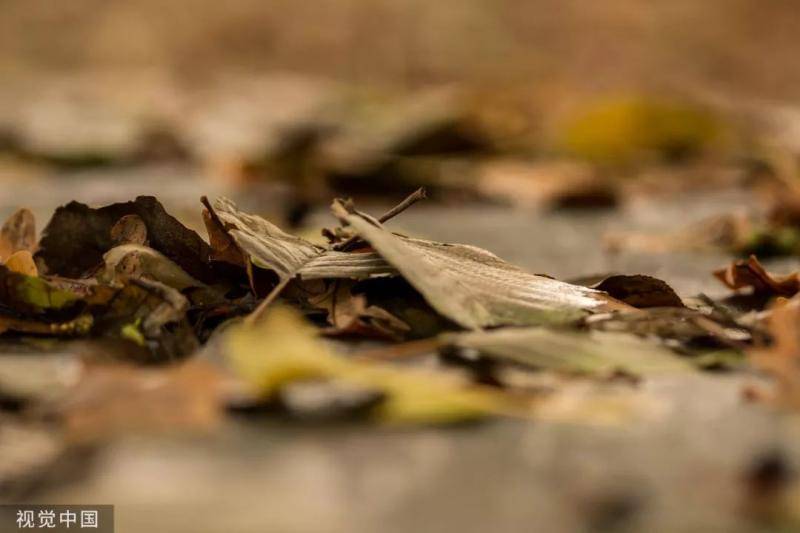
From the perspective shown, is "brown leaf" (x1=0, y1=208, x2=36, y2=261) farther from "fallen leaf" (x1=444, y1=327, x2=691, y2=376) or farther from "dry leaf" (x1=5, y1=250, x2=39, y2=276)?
"fallen leaf" (x1=444, y1=327, x2=691, y2=376)

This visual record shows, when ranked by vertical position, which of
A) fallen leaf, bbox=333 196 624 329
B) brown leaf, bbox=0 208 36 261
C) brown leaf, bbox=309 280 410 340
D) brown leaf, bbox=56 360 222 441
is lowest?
brown leaf, bbox=56 360 222 441

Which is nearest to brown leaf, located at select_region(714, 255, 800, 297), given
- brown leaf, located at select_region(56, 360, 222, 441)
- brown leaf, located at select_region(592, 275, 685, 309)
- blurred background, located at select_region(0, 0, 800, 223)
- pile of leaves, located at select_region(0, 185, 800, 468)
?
pile of leaves, located at select_region(0, 185, 800, 468)

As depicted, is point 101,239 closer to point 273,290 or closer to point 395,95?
point 273,290

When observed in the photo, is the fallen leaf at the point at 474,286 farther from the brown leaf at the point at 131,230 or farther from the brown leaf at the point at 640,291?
the brown leaf at the point at 131,230

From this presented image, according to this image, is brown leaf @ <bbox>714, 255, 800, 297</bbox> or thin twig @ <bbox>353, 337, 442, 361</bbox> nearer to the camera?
thin twig @ <bbox>353, 337, 442, 361</bbox>

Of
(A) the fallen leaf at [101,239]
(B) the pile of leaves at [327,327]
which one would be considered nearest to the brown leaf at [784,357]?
(B) the pile of leaves at [327,327]

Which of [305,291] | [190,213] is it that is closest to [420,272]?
[305,291]

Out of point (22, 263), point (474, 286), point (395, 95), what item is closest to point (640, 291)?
point (474, 286)

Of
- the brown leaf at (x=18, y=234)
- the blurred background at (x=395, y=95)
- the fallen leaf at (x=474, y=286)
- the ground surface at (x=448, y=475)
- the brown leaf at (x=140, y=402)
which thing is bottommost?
the ground surface at (x=448, y=475)

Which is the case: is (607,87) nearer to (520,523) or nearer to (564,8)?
(564,8)
